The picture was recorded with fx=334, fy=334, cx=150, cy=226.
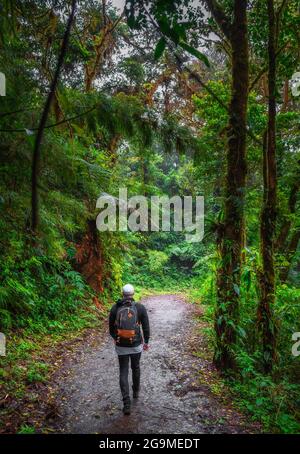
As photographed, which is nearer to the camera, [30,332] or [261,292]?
[261,292]

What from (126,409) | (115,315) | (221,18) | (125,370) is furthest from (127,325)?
(221,18)

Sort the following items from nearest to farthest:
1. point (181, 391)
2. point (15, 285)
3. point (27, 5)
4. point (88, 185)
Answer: point (27, 5), point (181, 391), point (88, 185), point (15, 285)

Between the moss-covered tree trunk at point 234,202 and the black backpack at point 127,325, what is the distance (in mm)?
1615

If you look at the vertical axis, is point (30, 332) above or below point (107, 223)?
below

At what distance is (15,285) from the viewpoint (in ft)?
24.3

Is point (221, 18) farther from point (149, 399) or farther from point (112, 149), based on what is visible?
point (112, 149)

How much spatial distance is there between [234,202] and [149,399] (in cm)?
343

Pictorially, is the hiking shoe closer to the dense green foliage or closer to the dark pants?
the dark pants

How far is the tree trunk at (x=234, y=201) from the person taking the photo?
5590 millimetres

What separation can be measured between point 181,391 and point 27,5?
5690 mm

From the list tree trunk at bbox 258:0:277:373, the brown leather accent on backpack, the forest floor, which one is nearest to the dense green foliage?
tree trunk at bbox 258:0:277:373
